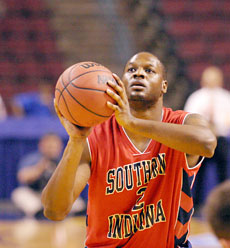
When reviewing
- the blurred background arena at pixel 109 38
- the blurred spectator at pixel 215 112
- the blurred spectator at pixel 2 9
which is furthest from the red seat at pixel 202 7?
the blurred spectator at pixel 2 9

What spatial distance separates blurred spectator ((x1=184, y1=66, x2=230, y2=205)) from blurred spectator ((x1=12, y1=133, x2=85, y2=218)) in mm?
2113

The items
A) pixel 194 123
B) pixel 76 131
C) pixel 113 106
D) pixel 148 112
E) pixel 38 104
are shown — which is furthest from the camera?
pixel 38 104

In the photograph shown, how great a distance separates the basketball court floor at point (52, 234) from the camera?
19.9 feet

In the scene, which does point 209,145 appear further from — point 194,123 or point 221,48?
point 221,48

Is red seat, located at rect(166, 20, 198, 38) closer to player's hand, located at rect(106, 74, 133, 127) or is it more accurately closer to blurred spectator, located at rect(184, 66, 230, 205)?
blurred spectator, located at rect(184, 66, 230, 205)

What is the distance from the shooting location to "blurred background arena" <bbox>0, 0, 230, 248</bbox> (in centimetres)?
1102

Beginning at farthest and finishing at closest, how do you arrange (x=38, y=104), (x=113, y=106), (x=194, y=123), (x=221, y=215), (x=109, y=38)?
(x=109, y=38) → (x=38, y=104) → (x=194, y=123) → (x=113, y=106) → (x=221, y=215)

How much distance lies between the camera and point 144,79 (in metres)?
3.06

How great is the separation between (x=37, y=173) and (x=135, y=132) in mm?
4811

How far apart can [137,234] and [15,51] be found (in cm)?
973

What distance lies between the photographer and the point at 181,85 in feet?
35.9

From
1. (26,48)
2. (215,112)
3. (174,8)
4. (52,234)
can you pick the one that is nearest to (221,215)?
(52,234)

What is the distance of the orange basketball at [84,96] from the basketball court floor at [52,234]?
11.6 feet

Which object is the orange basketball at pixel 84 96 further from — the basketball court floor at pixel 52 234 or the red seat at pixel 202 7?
the red seat at pixel 202 7
